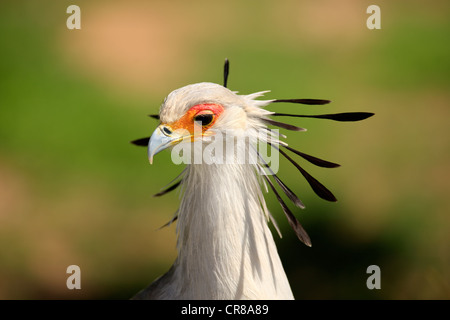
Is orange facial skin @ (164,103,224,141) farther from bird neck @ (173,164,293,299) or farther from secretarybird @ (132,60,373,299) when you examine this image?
bird neck @ (173,164,293,299)

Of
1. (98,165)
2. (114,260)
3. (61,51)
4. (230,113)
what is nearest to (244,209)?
(230,113)

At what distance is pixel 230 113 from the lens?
49.9 inches

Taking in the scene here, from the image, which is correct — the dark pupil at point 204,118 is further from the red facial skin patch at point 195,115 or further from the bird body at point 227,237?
the bird body at point 227,237

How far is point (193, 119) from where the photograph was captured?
1258 millimetres

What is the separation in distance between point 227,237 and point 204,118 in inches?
12.5

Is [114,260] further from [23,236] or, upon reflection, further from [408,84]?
[408,84]

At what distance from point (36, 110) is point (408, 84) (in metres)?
3.10

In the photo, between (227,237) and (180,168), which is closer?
(227,237)

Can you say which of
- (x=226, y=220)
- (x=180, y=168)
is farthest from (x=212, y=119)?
(x=180, y=168)

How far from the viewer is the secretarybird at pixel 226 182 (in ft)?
4.13

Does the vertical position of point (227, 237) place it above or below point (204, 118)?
below

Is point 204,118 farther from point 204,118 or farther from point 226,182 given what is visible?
point 226,182

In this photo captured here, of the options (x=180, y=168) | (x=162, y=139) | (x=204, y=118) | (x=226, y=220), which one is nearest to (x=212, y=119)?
(x=204, y=118)

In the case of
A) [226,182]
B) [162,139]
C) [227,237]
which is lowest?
[227,237]
